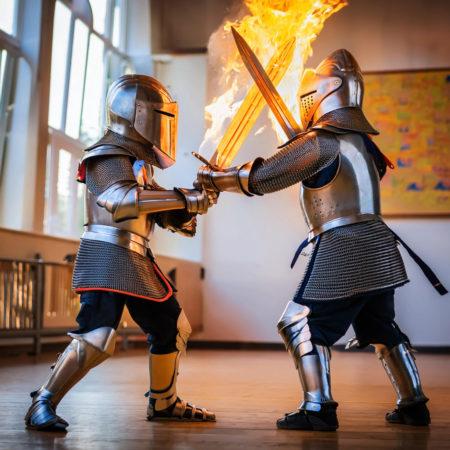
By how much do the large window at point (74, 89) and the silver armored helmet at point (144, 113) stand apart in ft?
12.8

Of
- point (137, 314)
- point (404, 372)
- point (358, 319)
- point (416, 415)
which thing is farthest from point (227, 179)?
point (416, 415)

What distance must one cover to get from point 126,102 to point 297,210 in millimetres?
4823

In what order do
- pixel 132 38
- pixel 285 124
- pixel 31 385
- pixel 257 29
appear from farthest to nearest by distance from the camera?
pixel 132 38
pixel 31 385
pixel 257 29
pixel 285 124

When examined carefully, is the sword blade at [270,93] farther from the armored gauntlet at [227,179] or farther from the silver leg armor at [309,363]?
the silver leg armor at [309,363]

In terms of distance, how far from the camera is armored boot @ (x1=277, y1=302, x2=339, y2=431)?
2.39m

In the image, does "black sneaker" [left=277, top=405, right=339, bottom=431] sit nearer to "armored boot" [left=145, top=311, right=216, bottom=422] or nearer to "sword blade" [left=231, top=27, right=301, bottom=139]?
"armored boot" [left=145, top=311, right=216, bottom=422]

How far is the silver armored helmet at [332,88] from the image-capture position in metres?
2.67

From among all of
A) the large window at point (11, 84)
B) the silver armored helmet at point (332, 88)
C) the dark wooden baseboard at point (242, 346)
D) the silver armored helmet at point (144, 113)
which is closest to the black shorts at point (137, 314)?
the silver armored helmet at point (144, 113)

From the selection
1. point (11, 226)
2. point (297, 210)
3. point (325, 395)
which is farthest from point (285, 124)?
point (297, 210)

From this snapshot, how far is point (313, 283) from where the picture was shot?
2506mm

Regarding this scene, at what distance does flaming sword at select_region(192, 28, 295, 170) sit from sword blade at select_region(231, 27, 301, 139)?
24mm

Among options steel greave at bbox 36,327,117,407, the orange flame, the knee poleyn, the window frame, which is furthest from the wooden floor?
the window frame

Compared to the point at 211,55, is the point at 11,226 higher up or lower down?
lower down

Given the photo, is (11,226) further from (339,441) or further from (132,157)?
(339,441)
